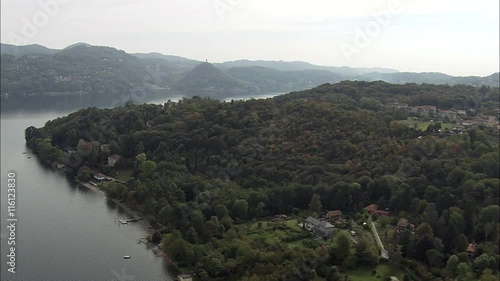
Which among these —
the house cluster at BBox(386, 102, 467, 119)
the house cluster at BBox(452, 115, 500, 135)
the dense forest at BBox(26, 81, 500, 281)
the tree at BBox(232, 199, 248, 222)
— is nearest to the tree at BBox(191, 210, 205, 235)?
the dense forest at BBox(26, 81, 500, 281)

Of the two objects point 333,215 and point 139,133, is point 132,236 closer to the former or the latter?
point 333,215

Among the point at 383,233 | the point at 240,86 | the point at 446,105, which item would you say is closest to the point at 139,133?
the point at 383,233

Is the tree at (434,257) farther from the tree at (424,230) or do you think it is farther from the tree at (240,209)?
the tree at (240,209)

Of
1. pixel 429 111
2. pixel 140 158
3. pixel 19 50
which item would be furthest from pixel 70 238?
pixel 19 50

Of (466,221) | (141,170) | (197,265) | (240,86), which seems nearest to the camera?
(197,265)

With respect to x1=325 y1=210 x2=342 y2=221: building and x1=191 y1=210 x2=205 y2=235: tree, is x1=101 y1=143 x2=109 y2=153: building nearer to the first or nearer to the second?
x1=191 y1=210 x2=205 y2=235: tree

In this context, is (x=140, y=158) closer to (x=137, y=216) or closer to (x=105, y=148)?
(x=105, y=148)

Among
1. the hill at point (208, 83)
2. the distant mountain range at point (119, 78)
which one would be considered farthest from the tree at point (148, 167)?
the hill at point (208, 83)
